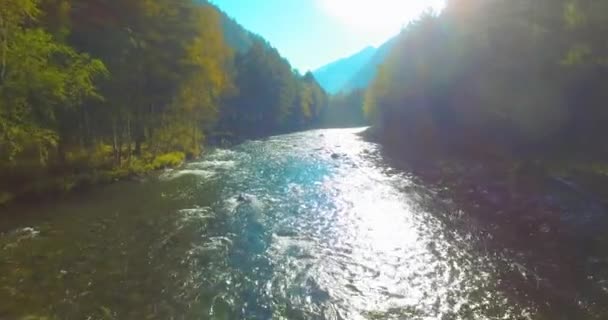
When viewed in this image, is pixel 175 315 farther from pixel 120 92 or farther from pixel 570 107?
pixel 570 107

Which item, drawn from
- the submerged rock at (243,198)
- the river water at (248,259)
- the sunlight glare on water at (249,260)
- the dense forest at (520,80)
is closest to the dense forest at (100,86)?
the river water at (248,259)

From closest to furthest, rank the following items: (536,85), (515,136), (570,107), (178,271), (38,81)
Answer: (178,271) → (38,81) → (570,107) → (536,85) → (515,136)

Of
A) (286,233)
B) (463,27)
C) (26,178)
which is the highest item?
(463,27)

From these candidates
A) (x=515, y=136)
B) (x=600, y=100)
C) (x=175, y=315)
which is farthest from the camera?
(x=515, y=136)

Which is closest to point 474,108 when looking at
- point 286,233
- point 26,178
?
point 286,233

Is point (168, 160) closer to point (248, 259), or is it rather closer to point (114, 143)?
point (114, 143)

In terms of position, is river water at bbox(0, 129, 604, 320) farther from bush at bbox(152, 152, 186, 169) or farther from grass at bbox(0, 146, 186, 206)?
bush at bbox(152, 152, 186, 169)

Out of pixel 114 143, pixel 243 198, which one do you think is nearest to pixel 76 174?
pixel 114 143
